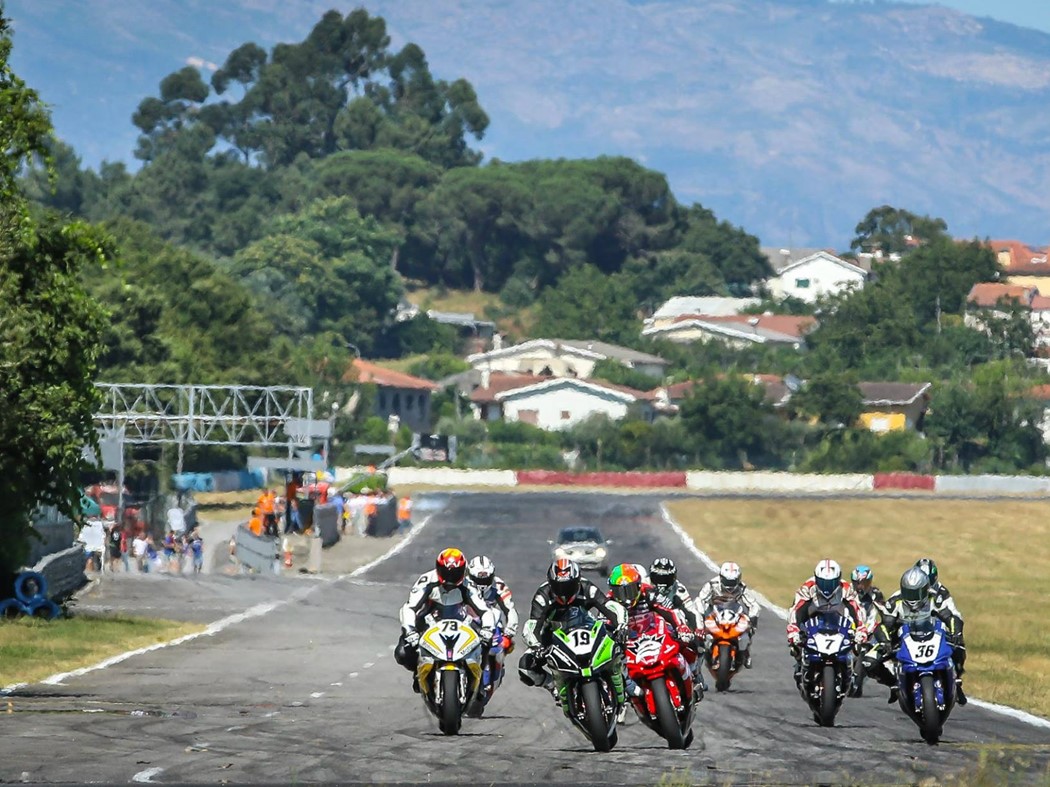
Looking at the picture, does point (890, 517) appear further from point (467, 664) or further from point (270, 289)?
point (270, 289)

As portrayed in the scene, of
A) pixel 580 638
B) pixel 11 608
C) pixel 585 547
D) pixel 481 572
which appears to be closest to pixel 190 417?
pixel 585 547

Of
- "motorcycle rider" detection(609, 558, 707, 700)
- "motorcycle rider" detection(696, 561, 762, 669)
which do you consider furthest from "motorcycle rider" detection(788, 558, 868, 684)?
"motorcycle rider" detection(696, 561, 762, 669)

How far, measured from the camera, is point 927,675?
1814 centimetres

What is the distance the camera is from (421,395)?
145125mm

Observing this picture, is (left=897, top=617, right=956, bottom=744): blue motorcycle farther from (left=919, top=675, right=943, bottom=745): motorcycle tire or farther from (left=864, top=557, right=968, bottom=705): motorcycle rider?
(left=864, top=557, right=968, bottom=705): motorcycle rider

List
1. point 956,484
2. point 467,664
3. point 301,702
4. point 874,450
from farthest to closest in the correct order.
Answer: point 874,450 → point 956,484 → point 301,702 → point 467,664

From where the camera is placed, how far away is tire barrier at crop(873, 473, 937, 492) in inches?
4594

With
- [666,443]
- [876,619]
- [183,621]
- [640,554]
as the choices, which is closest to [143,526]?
[640,554]

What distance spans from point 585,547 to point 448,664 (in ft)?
136

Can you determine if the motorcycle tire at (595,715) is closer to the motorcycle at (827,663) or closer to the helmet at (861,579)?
the motorcycle at (827,663)

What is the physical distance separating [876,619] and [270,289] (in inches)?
5824

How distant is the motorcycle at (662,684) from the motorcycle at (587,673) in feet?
1.57

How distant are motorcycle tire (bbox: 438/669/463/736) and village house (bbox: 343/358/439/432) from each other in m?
120

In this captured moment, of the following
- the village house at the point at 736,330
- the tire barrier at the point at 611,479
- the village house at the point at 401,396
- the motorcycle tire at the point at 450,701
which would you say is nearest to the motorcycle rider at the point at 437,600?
the motorcycle tire at the point at 450,701
